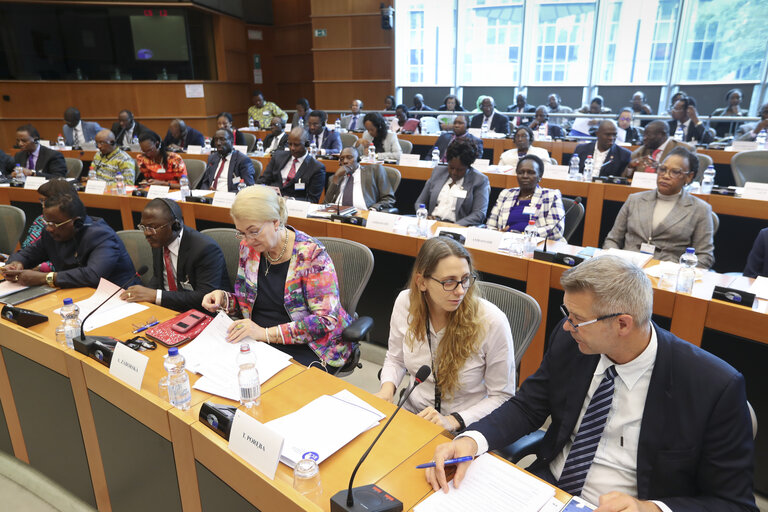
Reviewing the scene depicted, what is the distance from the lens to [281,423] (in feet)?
4.53

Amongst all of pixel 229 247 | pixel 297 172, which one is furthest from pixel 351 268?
pixel 297 172

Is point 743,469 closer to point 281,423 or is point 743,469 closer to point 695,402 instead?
point 695,402

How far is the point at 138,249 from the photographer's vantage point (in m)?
2.80

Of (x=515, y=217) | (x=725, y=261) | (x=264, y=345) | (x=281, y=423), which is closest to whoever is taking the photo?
(x=281, y=423)

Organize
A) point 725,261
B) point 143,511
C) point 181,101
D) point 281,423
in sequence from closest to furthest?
1. point 281,423
2. point 143,511
3. point 725,261
4. point 181,101

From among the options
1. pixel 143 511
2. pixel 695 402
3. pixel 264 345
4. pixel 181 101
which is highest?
pixel 181 101

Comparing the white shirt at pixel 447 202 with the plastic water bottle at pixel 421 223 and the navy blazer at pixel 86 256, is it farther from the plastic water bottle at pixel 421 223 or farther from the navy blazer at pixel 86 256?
the navy blazer at pixel 86 256

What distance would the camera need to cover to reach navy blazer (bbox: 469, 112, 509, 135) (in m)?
7.77

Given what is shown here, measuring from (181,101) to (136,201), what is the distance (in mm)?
6256

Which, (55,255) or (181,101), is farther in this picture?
(181,101)

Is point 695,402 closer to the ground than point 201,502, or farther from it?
farther from it

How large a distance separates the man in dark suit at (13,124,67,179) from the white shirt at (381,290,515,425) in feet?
16.4

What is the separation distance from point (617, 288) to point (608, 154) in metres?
4.06

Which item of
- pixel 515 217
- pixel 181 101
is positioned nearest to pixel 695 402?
pixel 515 217
